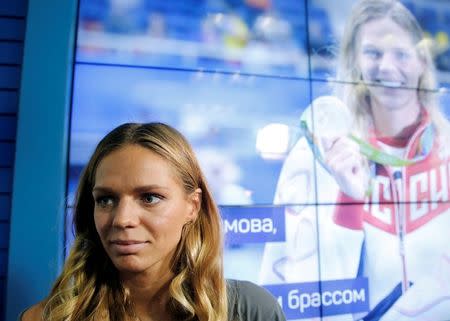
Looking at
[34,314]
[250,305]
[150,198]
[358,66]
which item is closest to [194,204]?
[150,198]

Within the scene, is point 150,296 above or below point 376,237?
below

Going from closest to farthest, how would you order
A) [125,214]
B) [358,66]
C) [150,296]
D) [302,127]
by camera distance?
[125,214] < [150,296] < [302,127] < [358,66]

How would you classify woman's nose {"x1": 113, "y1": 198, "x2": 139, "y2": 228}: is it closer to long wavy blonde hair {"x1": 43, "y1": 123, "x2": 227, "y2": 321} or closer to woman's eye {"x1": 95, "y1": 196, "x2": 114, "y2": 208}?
woman's eye {"x1": 95, "y1": 196, "x2": 114, "y2": 208}

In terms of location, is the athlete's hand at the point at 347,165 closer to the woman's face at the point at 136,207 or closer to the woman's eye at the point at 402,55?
the woman's eye at the point at 402,55

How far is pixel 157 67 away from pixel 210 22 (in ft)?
1.26

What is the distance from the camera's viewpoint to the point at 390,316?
1.69 meters

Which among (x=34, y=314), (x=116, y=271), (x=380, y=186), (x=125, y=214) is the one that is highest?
(x=380, y=186)

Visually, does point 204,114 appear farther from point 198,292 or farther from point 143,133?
point 198,292

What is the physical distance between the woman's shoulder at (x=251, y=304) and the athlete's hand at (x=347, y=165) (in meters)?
0.88

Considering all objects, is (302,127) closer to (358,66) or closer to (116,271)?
(358,66)

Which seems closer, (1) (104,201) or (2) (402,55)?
(1) (104,201)

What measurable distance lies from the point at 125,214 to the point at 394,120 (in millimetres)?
1627

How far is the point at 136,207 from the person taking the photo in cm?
85

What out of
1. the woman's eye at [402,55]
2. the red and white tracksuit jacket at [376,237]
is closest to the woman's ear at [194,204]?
the red and white tracksuit jacket at [376,237]
